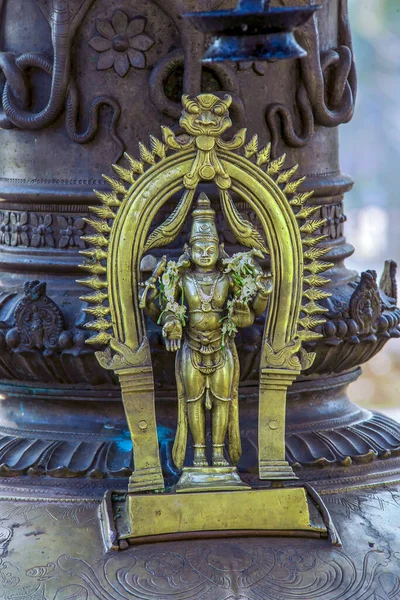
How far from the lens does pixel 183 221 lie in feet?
10.5

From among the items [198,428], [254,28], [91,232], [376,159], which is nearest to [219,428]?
[198,428]

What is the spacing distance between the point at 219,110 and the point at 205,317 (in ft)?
1.90

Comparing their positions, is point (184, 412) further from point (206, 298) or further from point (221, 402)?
point (206, 298)

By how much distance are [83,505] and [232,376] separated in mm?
622

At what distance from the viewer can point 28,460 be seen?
3523 millimetres

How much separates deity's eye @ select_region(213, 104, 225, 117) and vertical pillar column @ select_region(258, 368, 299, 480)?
0.74m

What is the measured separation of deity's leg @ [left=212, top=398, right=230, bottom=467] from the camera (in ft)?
10.5

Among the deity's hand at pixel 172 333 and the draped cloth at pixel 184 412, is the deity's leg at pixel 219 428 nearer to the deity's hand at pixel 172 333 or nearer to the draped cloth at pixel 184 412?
the draped cloth at pixel 184 412

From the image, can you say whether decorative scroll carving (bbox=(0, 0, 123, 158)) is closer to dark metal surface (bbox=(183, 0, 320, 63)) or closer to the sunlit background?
dark metal surface (bbox=(183, 0, 320, 63))

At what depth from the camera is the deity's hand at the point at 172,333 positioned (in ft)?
10.2

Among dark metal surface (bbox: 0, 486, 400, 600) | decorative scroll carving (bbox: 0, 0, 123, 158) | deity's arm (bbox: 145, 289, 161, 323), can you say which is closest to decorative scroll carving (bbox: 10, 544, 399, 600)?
dark metal surface (bbox: 0, 486, 400, 600)

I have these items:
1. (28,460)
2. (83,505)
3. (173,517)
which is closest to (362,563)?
(173,517)

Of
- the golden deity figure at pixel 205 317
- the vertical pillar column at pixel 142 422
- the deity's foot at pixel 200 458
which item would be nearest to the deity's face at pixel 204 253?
the golden deity figure at pixel 205 317

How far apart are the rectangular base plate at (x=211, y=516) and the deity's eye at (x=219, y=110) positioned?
3.48ft
